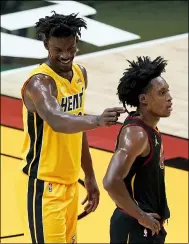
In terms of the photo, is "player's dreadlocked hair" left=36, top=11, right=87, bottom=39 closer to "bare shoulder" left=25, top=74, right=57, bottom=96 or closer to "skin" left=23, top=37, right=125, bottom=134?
"skin" left=23, top=37, right=125, bottom=134

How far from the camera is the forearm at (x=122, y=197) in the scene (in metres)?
4.31

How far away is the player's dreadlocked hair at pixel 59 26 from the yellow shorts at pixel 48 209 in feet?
2.92

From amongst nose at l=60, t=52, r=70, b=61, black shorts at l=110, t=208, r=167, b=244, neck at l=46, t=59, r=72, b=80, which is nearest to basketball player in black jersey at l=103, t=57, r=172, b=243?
black shorts at l=110, t=208, r=167, b=244

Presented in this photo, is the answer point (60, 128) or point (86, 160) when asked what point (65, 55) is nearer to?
point (60, 128)

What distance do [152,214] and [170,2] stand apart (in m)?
10.7

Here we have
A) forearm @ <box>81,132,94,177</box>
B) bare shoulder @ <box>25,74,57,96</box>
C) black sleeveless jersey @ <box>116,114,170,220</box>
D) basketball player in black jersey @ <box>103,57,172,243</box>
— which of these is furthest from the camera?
forearm @ <box>81,132,94,177</box>

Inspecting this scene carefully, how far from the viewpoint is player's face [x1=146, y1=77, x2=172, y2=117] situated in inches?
175

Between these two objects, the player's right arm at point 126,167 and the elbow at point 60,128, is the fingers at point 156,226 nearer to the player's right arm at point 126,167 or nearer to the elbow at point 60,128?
the player's right arm at point 126,167

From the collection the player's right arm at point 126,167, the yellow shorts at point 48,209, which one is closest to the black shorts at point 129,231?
the player's right arm at point 126,167

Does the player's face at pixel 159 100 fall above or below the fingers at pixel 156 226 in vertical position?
above

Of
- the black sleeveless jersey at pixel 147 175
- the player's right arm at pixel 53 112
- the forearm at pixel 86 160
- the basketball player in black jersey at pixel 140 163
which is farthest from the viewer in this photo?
the forearm at pixel 86 160

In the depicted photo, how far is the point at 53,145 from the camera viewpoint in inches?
193

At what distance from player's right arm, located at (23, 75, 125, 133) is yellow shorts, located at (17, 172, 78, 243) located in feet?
1.64

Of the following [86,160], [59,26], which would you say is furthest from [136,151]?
[86,160]
